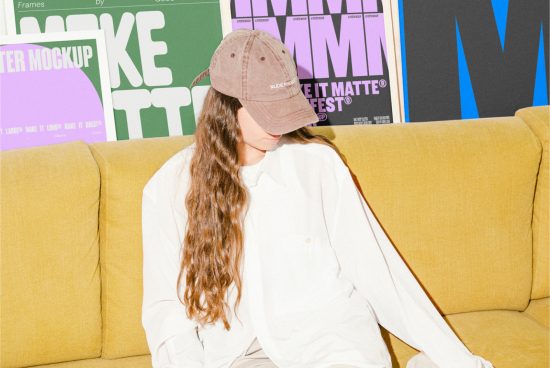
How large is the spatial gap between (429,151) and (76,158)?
1027mm

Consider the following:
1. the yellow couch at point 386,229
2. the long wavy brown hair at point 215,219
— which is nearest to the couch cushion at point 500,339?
the yellow couch at point 386,229

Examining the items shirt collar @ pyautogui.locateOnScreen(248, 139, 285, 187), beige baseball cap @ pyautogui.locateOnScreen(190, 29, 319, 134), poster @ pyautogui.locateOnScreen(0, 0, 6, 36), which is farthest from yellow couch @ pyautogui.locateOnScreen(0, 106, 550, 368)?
poster @ pyautogui.locateOnScreen(0, 0, 6, 36)

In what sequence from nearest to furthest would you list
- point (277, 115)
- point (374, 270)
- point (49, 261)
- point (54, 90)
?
1. point (277, 115)
2. point (374, 270)
3. point (49, 261)
4. point (54, 90)

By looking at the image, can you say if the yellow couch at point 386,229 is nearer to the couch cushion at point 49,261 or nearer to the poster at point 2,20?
the couch cushion at point 49,261

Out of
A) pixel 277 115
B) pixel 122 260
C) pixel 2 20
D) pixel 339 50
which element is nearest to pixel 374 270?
pixel 277 115

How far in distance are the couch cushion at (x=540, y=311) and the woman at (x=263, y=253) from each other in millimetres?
554

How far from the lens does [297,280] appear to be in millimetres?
1655

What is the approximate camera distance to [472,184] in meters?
2.10

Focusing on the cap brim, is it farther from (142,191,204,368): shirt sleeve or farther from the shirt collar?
(142,191,204,368): shirt sleeve

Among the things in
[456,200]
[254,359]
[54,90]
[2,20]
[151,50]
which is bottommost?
[254,359]

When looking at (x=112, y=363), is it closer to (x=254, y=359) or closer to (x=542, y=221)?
(x=254, y=359)

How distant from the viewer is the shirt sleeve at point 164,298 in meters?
1.60

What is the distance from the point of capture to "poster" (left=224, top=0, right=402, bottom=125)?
2461mm

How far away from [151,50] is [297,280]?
3.58 feet
